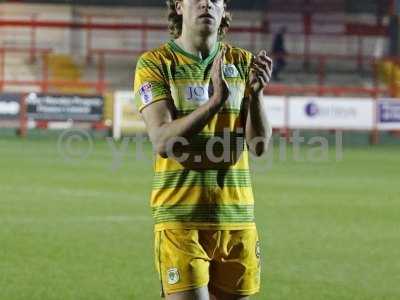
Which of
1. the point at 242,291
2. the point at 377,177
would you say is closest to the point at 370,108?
the point at 377,177

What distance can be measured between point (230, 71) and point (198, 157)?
1.36ft

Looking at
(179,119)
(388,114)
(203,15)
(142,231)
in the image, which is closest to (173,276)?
(179,119)

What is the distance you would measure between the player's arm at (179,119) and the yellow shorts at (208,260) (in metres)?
0.41

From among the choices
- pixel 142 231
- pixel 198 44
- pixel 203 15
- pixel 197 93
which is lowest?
pixel 142 231

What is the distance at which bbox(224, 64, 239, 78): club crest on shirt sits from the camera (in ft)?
17.4

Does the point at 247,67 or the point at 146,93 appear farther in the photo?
the point at 247,67

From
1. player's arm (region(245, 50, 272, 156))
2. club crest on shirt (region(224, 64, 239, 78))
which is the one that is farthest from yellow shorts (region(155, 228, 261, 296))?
club crest on shirt (region(224, 64, 239, 78))

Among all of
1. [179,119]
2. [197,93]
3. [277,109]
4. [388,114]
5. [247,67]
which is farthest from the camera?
[388,114]

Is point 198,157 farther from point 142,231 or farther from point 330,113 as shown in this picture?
point 330,113

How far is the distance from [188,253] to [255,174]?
15928 millimetres

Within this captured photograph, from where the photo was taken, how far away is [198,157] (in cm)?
527

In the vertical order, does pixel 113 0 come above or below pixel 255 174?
above

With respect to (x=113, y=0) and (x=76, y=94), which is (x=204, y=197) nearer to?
(x=76, y=94)

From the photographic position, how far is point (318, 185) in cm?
1902
